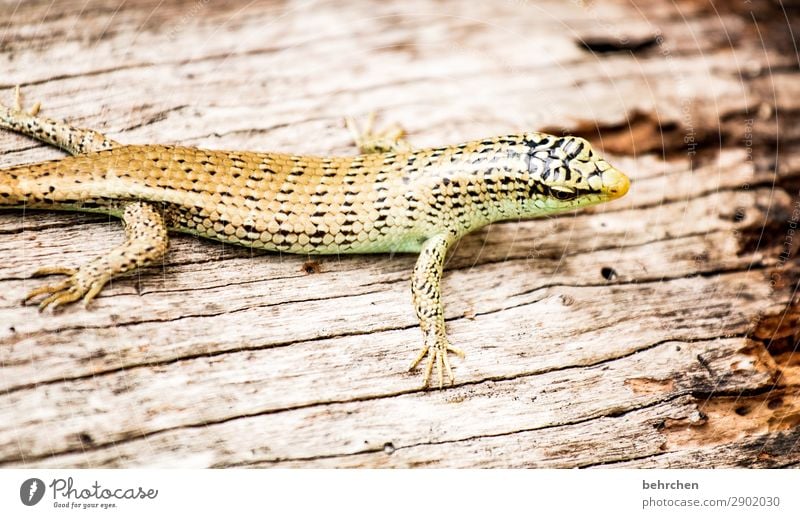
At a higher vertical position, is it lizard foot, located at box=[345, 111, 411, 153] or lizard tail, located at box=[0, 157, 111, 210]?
lizard tail, located at box=[0, 157, 111, 210]

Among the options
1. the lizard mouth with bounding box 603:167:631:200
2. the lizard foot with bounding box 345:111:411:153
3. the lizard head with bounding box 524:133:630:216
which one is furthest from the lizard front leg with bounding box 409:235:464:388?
the lizard mouth with bounding box 603:167:631:200

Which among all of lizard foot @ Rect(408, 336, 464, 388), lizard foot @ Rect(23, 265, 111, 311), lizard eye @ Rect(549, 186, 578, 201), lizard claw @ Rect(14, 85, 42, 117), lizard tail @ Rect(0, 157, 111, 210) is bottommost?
lizard foot @ Rect(408, 336, 464, 388)

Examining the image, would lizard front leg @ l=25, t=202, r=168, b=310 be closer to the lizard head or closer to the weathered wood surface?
the weathered wood surface

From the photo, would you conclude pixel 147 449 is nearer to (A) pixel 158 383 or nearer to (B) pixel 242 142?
(A) pixel 158 383

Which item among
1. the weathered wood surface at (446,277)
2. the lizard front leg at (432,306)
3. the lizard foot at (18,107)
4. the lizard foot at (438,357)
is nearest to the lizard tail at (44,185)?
the weathered wood surface at (446,277)

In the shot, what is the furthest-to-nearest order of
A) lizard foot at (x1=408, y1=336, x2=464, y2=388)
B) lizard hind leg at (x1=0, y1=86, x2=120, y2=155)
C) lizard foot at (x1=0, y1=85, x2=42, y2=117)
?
lizard foot at (x1=0, y1=85, x2=42, y2=117)
lizard hind leg at (x1=0, y1=86, x2=120, y2=155)
lizard foot at (x1=408, y1=336, x2=464, y2=388)

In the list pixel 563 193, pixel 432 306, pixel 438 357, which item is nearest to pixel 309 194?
pixel 432 306
